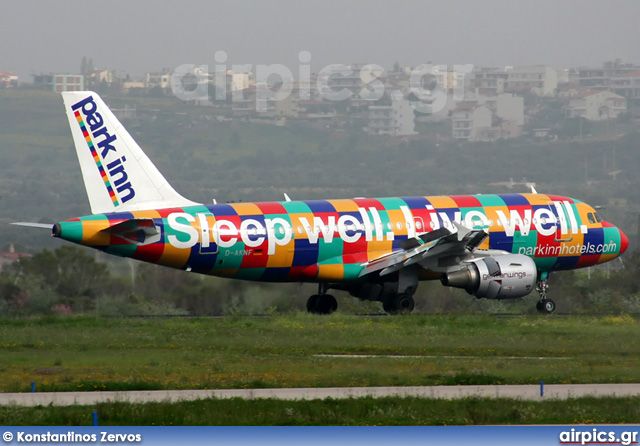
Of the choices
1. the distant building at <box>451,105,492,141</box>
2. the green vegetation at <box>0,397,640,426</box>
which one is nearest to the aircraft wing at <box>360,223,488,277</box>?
the green vegetation at <box>0,397,640,426</box>

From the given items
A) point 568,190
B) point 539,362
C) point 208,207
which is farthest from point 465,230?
point 568,190

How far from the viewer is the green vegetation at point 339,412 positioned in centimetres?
2017

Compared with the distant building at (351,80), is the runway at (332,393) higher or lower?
lower

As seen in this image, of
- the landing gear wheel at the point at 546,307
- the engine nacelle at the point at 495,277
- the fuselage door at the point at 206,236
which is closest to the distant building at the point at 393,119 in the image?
the landing gear wheel at the point at 546,307

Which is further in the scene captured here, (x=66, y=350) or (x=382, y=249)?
(x=382, y=249)

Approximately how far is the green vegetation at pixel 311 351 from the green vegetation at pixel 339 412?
10.3 feet

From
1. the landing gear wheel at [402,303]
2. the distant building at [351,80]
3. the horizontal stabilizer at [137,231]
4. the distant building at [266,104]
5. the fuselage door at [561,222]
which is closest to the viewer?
the horizontal stabilizer at [137,231]

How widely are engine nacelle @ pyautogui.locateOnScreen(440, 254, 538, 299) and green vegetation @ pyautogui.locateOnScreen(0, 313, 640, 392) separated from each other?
1068 millimetres

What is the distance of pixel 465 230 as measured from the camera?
39438 millimetres

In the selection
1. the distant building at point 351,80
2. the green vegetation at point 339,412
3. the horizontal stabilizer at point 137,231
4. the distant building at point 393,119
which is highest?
the distant building at point 351,80

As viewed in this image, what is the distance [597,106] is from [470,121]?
2141cm

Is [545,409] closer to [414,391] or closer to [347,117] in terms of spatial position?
[414,391]

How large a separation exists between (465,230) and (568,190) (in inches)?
4021

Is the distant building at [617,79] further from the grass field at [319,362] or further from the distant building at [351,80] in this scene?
the grass field at [319,362]
